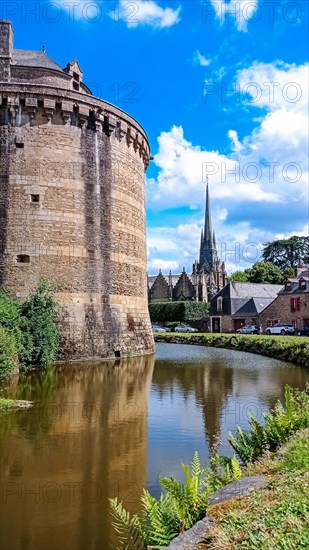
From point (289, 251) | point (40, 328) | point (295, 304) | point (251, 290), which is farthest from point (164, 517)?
point (289, 251)

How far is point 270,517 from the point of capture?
3.40m

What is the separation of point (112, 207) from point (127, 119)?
4.78 metres

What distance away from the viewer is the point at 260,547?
3.02 meters

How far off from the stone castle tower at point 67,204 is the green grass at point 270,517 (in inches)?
578

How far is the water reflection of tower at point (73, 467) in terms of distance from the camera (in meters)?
4.36

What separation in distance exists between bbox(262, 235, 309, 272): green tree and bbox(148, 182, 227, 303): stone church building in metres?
8.94

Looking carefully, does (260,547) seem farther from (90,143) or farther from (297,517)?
(90,143)

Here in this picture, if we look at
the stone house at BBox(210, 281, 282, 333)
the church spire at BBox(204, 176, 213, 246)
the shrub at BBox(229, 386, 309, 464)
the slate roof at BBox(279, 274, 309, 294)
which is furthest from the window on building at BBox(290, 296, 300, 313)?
the church spire at BBox(204, 176, 213, 246)

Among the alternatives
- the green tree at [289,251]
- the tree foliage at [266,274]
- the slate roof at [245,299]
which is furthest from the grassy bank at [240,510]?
the green tree at [289,251]

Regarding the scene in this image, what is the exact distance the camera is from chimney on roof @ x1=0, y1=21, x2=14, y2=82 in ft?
65.6

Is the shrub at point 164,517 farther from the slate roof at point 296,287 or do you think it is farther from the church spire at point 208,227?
the church spire at point 208,227

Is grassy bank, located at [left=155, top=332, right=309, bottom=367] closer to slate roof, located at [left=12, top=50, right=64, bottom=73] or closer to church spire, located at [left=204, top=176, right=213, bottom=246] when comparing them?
slate roof, located at [left=12, top=50, right=64, bottom=73]

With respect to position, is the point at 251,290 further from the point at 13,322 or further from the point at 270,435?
the point at 270,435

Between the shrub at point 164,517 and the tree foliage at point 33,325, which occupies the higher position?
the tree foliage at point 33,325
